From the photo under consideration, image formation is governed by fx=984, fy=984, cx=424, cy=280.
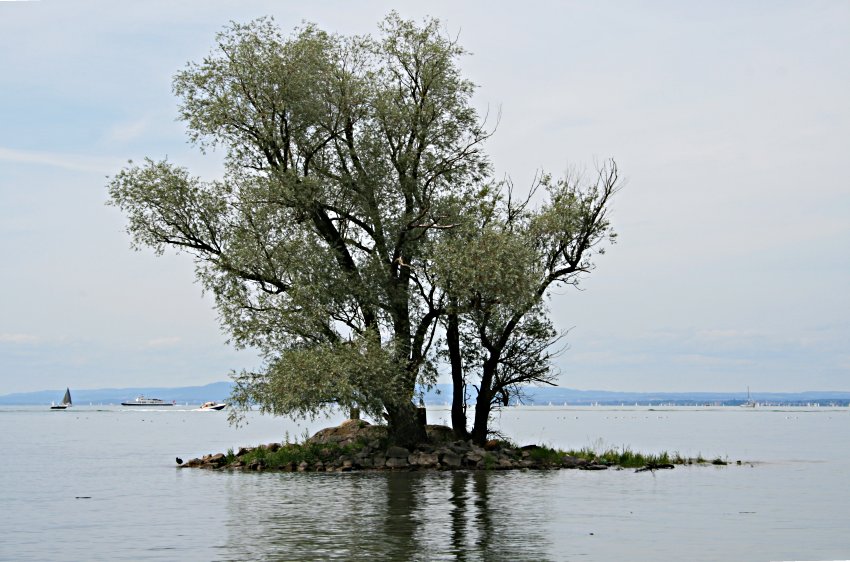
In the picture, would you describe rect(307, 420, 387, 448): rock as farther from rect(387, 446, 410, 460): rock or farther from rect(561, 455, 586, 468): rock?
rect(561, 455, 586, 468): rock

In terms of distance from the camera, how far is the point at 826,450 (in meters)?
76.2

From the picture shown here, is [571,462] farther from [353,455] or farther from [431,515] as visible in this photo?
[431,515]

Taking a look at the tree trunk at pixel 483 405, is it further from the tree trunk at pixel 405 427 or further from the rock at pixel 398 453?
the rock at pixel 398 453

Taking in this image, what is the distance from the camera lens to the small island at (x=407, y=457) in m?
51.1

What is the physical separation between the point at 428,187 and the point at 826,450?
42910 mm

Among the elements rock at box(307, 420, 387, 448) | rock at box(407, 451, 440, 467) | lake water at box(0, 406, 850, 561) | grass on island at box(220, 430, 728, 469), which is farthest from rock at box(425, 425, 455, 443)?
lake water at box(0, 406, 850, 561)

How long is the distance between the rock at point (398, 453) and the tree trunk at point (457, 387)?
4.68m

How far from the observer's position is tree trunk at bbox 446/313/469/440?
53.8 m

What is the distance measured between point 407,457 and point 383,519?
61.9 feet

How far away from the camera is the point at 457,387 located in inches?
2174

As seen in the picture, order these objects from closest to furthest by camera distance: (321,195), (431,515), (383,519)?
(383,519), (431,515), (321,195)

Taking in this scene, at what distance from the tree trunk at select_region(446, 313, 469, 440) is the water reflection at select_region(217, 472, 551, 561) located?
27.2 ft

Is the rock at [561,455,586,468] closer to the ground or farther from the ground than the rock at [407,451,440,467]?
closer to the ground

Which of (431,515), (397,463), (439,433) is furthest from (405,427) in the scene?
(431,515)
